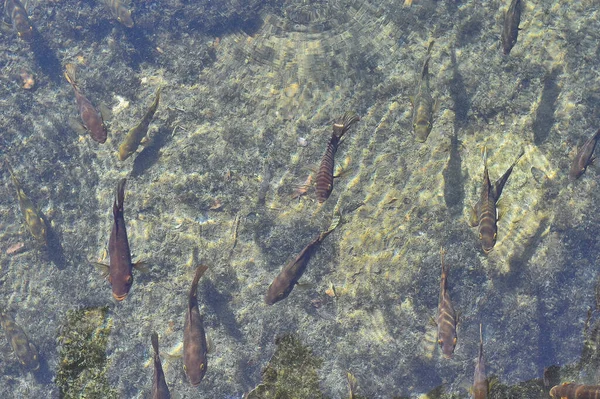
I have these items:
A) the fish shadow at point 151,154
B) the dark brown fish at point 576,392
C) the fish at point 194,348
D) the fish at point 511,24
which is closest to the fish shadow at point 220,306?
the fish at point 194,348

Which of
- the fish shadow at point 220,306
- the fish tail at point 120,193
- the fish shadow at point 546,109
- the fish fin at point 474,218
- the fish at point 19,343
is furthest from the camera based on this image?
the fish at point 19,343

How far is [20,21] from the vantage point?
26.9ft

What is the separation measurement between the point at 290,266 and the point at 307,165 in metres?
2.02

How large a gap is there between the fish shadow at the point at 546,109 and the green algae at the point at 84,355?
678 cm

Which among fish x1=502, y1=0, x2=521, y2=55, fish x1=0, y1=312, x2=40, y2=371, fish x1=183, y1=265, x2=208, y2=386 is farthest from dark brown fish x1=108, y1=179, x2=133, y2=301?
fish x1=502, y1=0, x2=521, y2=55

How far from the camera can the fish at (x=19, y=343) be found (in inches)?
237

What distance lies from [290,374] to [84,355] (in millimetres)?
3063

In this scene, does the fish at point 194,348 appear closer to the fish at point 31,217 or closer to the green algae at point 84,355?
the green algae at point 84,355

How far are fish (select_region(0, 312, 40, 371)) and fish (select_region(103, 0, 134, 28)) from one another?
19.6ft

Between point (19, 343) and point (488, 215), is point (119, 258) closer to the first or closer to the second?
point (19, 343)

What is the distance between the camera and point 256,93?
6.93 metres

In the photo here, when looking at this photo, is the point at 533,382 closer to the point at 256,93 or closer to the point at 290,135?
the point at 290,135

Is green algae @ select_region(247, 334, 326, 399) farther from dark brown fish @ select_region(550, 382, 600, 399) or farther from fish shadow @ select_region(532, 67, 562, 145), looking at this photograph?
fish shadow @ select_region(532, 67, 562, 145)

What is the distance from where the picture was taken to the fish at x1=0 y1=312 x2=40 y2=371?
6.03 m
